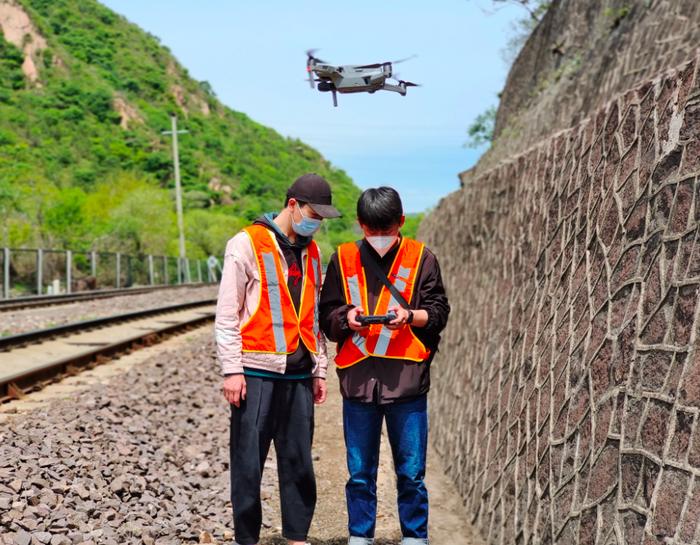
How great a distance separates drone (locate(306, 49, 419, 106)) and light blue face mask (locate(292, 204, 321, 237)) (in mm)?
693

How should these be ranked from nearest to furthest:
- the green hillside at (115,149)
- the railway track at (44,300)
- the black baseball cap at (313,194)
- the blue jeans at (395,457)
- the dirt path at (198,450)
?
the black baseball cap at (313,194)
the blue jeans at (395,457)
the dirt path at (198,450)
the railway track at (44,300)
the green hillside at (115,149)

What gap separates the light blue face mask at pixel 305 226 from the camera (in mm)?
4285

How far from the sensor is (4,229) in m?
36.7

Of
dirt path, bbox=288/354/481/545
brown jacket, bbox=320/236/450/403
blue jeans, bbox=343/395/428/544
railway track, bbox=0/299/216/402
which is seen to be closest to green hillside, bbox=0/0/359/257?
railway track, bbox=0/299/216/402

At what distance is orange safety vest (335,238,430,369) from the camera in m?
4.28

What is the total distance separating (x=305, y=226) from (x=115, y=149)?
9625 cm

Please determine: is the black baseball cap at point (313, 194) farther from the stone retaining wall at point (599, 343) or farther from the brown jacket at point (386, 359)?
the stone retaining wall at point (599, 343)

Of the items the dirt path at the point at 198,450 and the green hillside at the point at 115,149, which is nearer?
the dirt path at the point at 198,450

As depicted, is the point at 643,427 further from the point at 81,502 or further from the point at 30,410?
the point at 30,410

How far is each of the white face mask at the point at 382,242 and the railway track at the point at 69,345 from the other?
5875 mm

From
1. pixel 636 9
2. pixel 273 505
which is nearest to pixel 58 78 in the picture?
pixel 636 9

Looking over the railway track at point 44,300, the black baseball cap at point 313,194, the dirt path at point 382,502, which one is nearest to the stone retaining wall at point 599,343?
the dirt path at point 382,502

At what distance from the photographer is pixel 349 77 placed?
3.81m

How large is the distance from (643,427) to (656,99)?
1.67m
